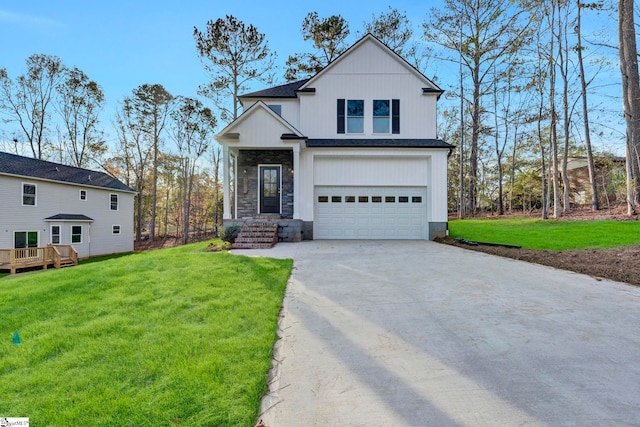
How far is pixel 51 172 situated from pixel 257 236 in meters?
16.5

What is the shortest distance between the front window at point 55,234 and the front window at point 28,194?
1.76 metres

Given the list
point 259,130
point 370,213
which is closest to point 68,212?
point 259,130

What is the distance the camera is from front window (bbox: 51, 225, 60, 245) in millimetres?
17547

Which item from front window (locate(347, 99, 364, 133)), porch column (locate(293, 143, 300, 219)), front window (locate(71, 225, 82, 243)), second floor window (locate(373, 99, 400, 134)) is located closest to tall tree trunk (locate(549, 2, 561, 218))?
second floor window (locate(373, 99, 400, 134))

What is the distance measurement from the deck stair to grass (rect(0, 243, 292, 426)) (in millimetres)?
4643

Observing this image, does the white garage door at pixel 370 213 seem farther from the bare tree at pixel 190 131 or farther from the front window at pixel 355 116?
the bare tree at pixel 190 131

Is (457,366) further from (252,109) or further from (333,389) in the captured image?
(252,109)

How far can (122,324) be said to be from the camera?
3.17 m

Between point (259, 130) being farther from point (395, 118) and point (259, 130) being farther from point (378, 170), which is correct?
point (395, 118)

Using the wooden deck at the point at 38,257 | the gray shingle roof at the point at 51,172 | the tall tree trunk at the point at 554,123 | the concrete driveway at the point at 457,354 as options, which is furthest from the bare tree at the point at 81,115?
the tall tree trunk at the point at 554,123

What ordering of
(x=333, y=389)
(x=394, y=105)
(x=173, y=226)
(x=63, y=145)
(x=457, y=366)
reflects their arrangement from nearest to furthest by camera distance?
(x=333, y=389) < (x=457, y=366) < (x=394, y=105) < (x=63, y=145) < (x=173, y=226)

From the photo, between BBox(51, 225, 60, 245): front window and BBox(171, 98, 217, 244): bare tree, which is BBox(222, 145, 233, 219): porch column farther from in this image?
BBox(171, 98, 217, 244): bare tree

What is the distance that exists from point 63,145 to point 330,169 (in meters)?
25.4

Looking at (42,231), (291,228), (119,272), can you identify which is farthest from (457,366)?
(42,231)
